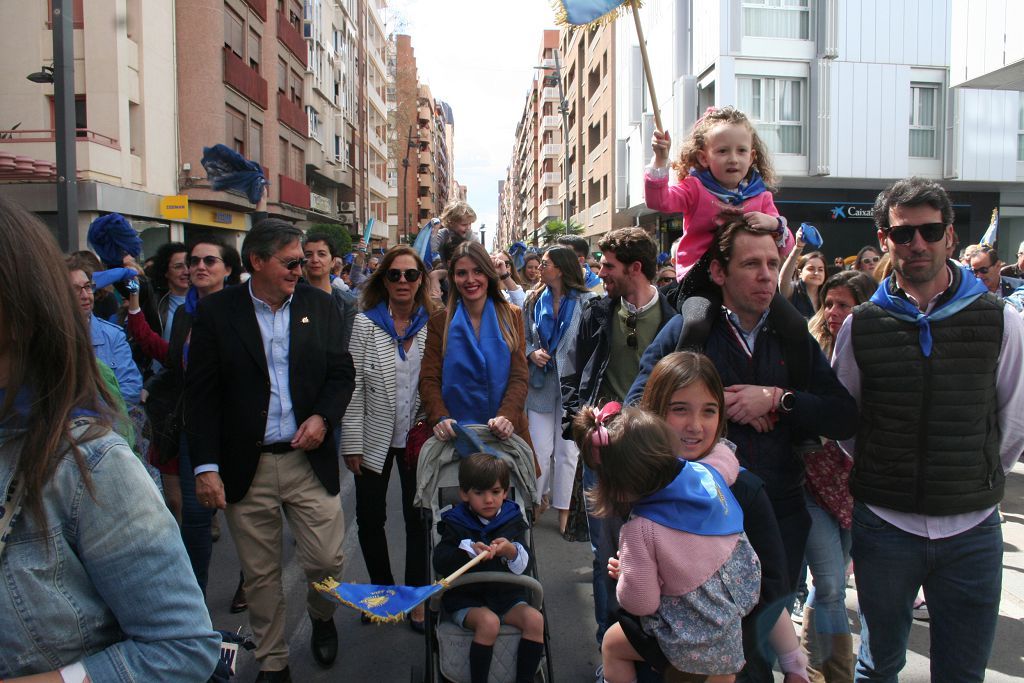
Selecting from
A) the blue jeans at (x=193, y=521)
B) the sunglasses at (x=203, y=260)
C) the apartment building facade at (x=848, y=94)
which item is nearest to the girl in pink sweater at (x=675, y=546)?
the blue jeans at (x=193, y=521)

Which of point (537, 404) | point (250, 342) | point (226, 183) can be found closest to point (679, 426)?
point (250, 342)

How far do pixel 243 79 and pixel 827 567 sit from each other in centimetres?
2766

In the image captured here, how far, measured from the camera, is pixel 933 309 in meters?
2.76

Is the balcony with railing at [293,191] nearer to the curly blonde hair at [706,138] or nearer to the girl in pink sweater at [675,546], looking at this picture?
the curly blonde hair at [706,138]

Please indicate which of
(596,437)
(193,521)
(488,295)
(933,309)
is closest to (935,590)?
(933,309)

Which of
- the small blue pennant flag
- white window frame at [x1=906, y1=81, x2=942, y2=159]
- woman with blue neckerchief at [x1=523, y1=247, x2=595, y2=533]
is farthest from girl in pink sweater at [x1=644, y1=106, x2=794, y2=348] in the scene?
white window frame at [x1=906, y1=81, x2=942, y2=159]

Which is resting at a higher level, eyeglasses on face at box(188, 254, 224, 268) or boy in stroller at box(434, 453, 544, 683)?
eyeglasses on face at box(188, 254, 224, 268)

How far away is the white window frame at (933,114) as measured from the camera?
22.9 metres

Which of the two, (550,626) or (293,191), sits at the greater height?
(293,191)

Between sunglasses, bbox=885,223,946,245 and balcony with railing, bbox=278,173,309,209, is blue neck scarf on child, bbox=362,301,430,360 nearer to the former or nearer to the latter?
Answer: sunglasses, bbox=885,223,946,245

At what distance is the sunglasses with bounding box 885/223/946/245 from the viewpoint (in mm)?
2723

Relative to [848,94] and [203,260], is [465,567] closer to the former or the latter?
[203,260]

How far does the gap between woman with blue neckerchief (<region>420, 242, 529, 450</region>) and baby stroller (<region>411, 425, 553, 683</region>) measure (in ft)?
0.87

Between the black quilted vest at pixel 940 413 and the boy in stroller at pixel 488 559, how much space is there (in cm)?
158
